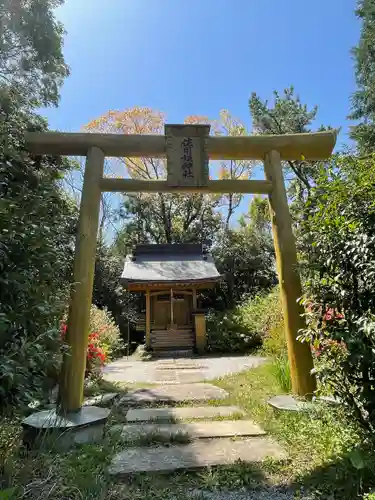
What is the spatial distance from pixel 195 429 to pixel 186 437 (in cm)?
29

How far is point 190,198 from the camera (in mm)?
17953

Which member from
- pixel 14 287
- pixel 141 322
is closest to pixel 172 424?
pixel 14 287

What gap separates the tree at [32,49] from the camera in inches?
202

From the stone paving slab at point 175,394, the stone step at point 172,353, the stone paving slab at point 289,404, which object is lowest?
the stone paving slab at point 175,394

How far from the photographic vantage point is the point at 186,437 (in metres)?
3.03

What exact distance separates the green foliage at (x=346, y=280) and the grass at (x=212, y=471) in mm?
332

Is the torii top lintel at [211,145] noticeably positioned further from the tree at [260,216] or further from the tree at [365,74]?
the tree at [260,216]

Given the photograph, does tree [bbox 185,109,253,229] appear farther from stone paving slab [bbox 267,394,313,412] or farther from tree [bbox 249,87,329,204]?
stone paving slab [bbox 267,394,313,412]

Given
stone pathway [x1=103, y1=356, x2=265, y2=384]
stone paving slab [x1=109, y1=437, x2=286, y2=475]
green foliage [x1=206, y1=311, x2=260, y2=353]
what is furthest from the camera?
green foliage [x1=206, y1=311, x2=260, y2=353]

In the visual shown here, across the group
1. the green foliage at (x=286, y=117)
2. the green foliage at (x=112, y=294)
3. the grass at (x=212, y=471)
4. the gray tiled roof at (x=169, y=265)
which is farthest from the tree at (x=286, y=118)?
the grass at (x=212, y=471)

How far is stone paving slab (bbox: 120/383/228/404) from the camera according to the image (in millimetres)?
4547

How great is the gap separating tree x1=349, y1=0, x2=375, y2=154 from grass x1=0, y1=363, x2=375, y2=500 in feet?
31.4

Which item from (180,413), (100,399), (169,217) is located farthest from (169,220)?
(180,413)

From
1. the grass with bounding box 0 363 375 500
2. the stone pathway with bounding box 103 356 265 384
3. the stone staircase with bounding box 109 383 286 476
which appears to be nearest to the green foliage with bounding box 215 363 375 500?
the grass with bounding box 0 363 375 500
